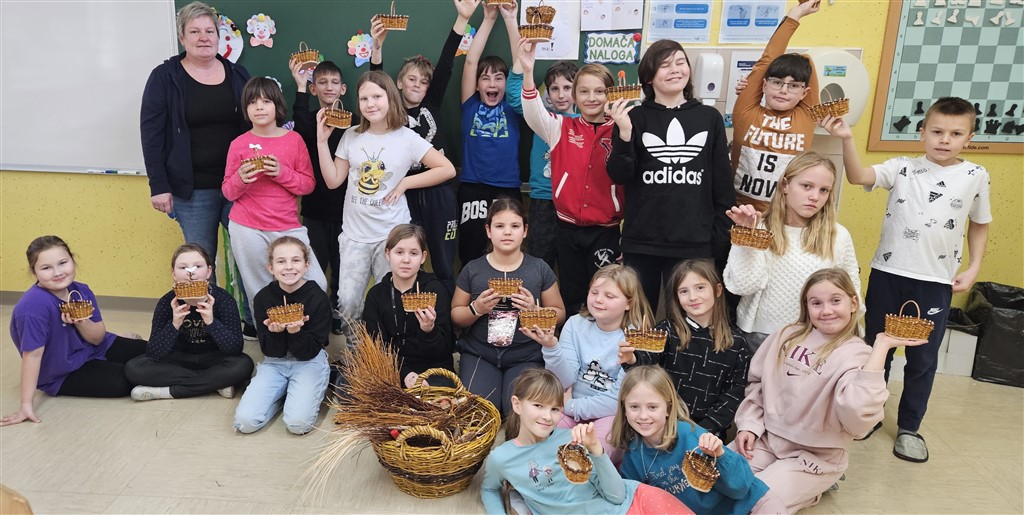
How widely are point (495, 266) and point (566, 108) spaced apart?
0.99m

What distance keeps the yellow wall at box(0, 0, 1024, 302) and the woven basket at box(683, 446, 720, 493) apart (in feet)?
7.60

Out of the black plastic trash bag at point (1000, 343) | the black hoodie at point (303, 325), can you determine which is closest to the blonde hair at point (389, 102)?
the black hoodie at point (303, 325)

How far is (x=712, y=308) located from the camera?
261 centimetres

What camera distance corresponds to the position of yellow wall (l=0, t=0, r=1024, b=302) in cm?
370

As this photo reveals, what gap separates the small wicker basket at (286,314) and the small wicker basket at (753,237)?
177 centimetres

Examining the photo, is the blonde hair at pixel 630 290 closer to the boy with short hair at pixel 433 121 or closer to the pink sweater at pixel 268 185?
the boy with short hair at pixel 433 121

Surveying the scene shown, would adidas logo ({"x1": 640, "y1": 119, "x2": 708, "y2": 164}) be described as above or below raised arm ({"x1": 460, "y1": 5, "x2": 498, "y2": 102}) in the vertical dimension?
below

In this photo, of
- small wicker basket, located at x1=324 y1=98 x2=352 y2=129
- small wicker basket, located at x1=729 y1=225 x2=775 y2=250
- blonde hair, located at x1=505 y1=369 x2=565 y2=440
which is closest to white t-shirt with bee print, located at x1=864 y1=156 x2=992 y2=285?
small wicker basket, located at x1=729 y1=225 x2=775 y2=250

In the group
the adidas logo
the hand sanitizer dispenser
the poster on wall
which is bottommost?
the adidas logo

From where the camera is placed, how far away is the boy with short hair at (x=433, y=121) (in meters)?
3.38

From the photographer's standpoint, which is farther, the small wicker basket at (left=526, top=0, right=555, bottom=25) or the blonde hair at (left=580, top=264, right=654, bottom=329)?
the small wicker basket at (left=526, top=0, right=555, bottom=25)

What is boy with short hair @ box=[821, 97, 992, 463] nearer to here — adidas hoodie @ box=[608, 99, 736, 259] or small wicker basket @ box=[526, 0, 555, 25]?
adidas hoodie @ box=[608, 99, 736, 259]

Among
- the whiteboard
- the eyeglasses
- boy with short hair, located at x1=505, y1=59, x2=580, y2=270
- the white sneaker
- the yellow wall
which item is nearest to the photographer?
the eyeglasses

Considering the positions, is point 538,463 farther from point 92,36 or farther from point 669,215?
point 92,36
